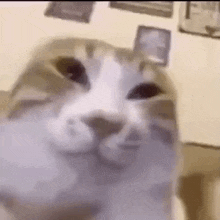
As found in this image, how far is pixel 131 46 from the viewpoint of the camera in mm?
483

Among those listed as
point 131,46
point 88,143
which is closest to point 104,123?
point 88,143

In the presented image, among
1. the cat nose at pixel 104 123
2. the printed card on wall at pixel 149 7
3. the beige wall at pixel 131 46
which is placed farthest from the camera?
the printed card on wall at pixel 149 7

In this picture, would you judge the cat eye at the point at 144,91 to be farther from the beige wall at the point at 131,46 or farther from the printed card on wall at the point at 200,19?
the printed card on wall at the point at 200,19

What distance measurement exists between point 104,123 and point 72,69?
0.06 m

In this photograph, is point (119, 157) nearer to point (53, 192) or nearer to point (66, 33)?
point (53, 192)

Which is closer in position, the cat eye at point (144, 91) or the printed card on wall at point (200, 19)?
the cat eye at point (144, 91)

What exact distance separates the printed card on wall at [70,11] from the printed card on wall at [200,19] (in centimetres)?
14

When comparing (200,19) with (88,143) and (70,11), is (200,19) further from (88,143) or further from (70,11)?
(88,143)

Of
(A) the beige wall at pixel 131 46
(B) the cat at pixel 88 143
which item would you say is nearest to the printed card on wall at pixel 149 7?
(A) the beige wall at pixel 131 46

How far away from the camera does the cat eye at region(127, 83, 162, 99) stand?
34cm

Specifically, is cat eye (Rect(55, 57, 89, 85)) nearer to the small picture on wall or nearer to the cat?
the cat

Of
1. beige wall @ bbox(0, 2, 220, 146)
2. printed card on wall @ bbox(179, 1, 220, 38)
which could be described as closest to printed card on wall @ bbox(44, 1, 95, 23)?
beige wall @ bbox(0, 2, 220, 146)

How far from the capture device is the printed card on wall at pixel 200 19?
0.52 m

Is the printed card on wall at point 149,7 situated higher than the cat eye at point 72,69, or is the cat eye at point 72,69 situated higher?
the cat eye at point 72,69
